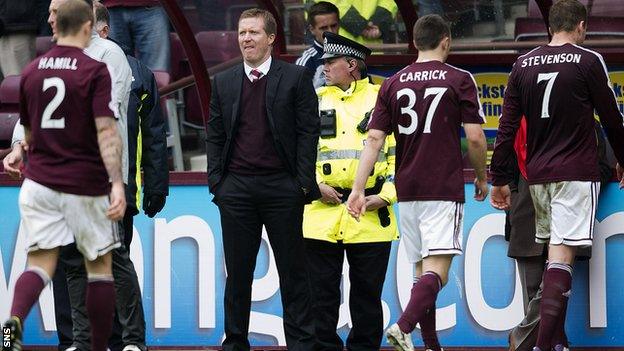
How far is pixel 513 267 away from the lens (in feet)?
33.6

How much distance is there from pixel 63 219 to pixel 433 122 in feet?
7.10

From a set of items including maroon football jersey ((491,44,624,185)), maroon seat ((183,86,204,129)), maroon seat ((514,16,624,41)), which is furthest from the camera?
maroon seat ((183,86,204,129))

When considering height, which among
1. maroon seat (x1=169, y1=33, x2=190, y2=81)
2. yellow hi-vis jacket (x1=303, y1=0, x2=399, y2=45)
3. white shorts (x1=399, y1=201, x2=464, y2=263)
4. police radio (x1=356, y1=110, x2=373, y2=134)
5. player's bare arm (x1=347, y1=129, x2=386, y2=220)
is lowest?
white shorts (x1=399, y1=201, x2=464, y2=263)

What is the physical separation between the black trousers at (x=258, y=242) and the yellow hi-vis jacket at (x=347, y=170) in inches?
16.0

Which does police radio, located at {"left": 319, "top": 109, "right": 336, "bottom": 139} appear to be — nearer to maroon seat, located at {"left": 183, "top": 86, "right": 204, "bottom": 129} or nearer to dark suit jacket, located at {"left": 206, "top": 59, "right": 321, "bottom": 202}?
dark suit jacket, located at {"left": 206, "top": 59, "right": 321, "bottom": 202}

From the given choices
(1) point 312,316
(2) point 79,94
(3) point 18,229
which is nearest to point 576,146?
(1) point 312,316

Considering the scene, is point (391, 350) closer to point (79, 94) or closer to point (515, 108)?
point (515, 108)

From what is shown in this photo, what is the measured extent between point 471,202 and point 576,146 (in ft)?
4.65

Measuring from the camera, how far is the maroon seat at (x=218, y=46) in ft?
36.4

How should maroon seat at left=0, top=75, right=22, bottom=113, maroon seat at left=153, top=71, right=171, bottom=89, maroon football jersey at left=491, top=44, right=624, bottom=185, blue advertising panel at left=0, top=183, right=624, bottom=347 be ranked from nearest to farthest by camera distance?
maroon football jersey at left=491, top=44, right=624, bottom=185, blue advertising panel at left=0, top=183, right=624, bottom=347, maroon seat at left=153, top=71, right=171, bottom=89, maroon seat at left=0, top=75, right=22, bottom=113

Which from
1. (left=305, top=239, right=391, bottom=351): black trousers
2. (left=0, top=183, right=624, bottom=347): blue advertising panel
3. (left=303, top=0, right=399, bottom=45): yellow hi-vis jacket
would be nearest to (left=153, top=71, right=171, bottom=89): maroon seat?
(left=303, top=0, right=399, bottom=45): yellow hi-vis jacket

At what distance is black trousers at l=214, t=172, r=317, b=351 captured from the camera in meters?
9.05

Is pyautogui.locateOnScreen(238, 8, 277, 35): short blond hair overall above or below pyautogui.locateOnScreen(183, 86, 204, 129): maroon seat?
above

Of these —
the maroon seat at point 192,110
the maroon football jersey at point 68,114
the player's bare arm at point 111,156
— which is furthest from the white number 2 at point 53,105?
the maroon seat at point 192,110
